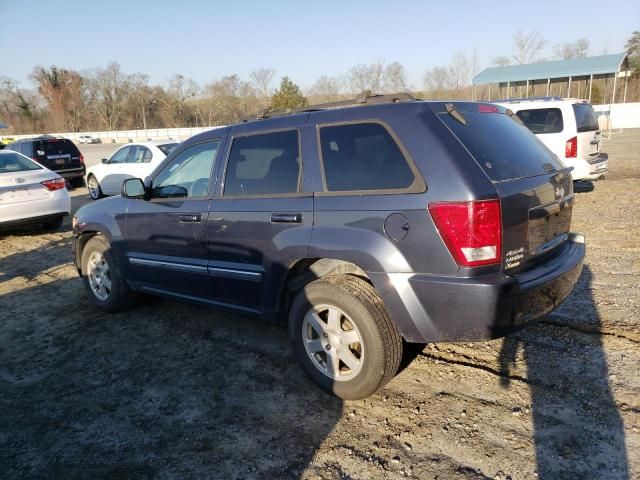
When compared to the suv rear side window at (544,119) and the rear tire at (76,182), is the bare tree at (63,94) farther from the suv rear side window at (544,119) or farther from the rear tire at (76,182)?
the suv rear side window at (544,119)

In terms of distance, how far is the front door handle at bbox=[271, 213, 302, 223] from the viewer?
3.21 metres

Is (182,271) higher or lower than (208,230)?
lower

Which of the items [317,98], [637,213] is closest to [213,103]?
[317,98]

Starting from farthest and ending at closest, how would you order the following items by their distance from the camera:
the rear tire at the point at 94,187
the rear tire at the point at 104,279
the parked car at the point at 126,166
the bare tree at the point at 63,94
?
the bare tree at the point at 63,94
the rear tire at the point at 94,187
the parked car at the point at 126,166
the rear tire at the point at 104,279

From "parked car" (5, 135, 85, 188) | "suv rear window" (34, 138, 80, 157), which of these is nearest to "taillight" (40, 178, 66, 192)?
"parked car" (5, 135, 85, 188)

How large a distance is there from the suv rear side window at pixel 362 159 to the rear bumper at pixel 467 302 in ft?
1.92

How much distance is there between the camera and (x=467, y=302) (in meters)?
2.61

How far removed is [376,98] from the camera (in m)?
3.31

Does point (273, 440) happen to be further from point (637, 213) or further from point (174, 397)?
point (637, 213)

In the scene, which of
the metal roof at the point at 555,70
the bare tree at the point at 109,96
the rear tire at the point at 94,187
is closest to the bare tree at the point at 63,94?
the bare tree at the point at 109,96

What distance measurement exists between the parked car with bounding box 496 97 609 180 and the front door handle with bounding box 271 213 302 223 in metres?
7.39

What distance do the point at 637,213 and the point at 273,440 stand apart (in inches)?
303

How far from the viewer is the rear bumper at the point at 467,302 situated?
259 centimetres

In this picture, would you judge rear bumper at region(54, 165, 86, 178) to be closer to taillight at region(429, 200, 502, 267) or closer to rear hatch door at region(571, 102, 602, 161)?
rear hatch door at region(571, 102, 602, 161)
